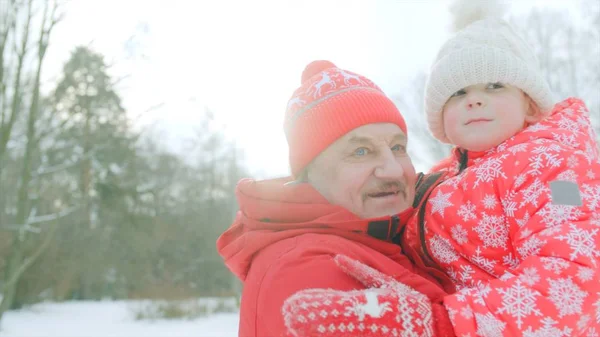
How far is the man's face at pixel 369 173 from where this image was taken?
1894 millimetres

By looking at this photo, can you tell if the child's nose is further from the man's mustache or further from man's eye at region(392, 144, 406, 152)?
the man's mustache

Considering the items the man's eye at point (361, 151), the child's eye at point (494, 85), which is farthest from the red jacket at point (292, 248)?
the child's eye at point (494, 85)

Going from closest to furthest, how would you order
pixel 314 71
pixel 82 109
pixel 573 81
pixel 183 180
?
pixel 314 71 → pixel 82 109 → pixel 573 81 → pixel 183 180

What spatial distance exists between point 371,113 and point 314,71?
0.52 m

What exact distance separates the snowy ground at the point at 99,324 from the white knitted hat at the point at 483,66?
11436mm

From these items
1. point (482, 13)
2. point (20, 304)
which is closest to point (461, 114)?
point (482, 13)

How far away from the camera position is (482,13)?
2312 millimetres

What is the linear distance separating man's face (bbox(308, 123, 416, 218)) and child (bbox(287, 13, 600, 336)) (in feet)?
0.42

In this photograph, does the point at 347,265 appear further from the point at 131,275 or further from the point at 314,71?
the point at 131,275

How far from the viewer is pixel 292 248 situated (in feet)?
5.34

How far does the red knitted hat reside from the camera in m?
2.02

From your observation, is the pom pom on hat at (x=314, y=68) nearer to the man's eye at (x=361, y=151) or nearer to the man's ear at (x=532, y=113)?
the man's eye at (x=361, y=151)

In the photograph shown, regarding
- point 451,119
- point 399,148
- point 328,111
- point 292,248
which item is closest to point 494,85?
point 451,119

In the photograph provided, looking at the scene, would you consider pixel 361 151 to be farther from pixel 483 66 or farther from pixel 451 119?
pixel 483 66
